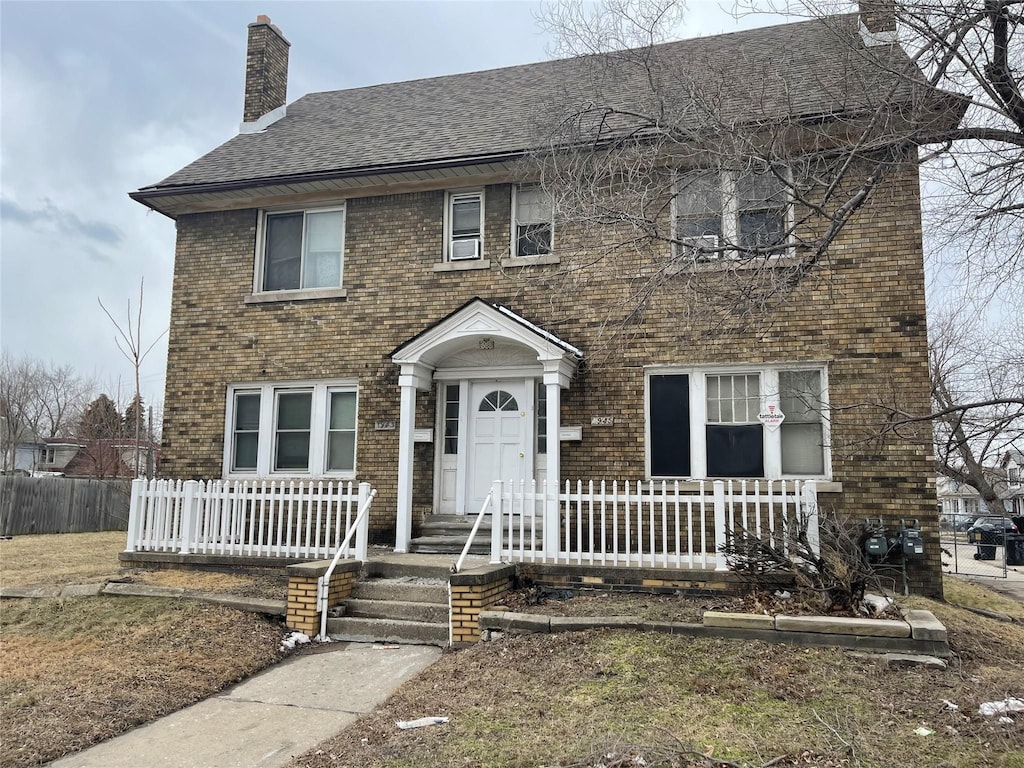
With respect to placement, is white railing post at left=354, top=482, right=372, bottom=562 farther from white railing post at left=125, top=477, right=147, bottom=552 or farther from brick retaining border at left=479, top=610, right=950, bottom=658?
white railing post at left=125, top=477, right=147, bottom=552

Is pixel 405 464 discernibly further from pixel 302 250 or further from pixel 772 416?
pixel 772 416

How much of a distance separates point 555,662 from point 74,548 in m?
13.5

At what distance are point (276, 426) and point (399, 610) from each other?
520 centimetres

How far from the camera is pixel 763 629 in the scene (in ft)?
20.7

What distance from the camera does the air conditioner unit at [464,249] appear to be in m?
11.7

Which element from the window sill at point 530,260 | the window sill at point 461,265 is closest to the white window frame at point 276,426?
the window sill at point 461,265

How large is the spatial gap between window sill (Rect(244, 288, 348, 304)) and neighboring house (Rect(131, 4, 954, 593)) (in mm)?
35

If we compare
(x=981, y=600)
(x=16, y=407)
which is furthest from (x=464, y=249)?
(x=16, y=407)

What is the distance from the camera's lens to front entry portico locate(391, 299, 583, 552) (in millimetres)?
10633

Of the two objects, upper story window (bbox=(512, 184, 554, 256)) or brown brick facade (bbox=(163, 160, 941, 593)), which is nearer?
brown brick facade (bbox=(163, 160, 941, 593))

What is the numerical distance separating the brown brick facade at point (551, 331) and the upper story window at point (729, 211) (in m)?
0.75

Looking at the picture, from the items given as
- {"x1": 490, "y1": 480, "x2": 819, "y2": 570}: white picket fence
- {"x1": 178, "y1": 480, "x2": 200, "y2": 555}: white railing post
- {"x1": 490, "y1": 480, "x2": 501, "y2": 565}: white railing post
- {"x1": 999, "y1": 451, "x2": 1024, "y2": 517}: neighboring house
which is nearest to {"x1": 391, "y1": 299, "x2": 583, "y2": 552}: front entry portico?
{"x1": 490, "y1": 480, "x2": 819, "y2": 570}: white picket fence

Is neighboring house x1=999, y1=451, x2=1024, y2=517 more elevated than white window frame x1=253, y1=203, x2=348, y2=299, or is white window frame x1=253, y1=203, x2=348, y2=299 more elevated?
white window frame x1=253, y1=203, x2=348, y2=299

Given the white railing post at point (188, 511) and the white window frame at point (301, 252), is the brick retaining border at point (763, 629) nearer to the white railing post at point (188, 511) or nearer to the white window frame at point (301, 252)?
the white railing post at point (188, 511)
